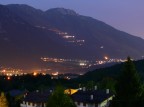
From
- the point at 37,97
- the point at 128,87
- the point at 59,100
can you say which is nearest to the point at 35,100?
the point at 37,97

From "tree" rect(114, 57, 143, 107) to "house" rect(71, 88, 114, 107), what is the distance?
3054 centimetres

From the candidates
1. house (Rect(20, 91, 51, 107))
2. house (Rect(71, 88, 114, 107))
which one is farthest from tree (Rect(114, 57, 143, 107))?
house (Rect(20, 91, 51, 107))

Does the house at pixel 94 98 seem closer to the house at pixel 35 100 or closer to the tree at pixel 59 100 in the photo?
the house at pixel 35 100

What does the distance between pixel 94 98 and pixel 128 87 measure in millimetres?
33428

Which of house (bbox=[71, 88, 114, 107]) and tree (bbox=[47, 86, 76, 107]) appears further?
house (bbox=[71, 88, 114, 107])

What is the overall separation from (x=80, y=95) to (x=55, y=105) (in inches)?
956

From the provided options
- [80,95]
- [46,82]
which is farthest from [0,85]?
[80,95]

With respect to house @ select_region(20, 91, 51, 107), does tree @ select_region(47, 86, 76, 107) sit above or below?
above

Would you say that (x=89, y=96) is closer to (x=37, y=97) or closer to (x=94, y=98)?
(x=94, y=98)

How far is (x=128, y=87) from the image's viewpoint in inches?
1104

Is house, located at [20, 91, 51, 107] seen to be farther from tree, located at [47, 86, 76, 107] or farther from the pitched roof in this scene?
tree, located at [47, 86, 76, 107]

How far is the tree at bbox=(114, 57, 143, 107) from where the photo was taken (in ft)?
92.0

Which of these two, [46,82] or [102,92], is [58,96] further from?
[46,82]

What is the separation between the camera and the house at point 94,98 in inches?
2359
